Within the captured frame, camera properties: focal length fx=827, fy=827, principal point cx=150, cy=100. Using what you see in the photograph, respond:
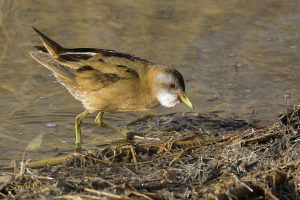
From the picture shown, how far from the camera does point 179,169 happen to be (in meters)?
6.94

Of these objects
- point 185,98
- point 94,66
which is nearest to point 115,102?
point 94,66

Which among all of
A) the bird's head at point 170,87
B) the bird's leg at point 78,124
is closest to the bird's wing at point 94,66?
the bird's head at point 170,87

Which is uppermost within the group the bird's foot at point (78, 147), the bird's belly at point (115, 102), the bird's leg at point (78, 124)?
the bird's belly at point (115, 102)

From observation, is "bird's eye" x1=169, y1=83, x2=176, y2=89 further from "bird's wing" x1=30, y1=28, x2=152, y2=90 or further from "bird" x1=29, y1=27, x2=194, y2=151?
"bird's wing" x1=30, y1=28, x2=152, y2=90

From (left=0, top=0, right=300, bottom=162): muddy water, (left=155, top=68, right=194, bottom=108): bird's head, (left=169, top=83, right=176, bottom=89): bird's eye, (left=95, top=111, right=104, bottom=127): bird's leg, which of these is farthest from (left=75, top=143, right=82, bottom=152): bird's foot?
(left=169, top=83, right=176, bottom=89): bird's eye

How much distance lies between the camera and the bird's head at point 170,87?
8273mm

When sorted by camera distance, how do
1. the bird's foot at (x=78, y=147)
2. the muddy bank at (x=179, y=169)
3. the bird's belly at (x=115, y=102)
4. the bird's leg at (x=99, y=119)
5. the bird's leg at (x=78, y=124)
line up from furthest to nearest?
the bird's leg at (x=99, y=119) → the bird's leg at (x=78, y=124) → the bird's belly at (x=115, y=102) → the bird's foot at (x=78, y=147) → the muddy bank at (x=179, y=169)

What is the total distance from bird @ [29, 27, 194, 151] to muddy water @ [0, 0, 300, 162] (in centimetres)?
49

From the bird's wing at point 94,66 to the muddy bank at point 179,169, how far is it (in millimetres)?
665

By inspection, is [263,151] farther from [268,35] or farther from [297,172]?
[268,35]

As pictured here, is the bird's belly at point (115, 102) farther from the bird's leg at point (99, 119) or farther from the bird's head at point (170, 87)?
the bird's leg at point (99, 119)

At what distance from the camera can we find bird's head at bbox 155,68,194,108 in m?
8.27

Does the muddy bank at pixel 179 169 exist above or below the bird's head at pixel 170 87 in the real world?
below

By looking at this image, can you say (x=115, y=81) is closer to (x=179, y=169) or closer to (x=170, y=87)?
(x=170, y=87)
